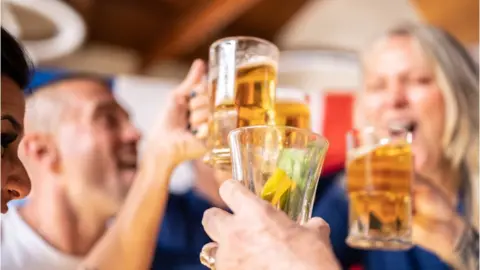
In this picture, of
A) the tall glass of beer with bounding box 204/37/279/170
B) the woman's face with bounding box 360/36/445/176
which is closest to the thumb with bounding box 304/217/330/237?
the tall glass of beer with bounding box 204/37/279/170

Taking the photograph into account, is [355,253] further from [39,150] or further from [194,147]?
[39,150]

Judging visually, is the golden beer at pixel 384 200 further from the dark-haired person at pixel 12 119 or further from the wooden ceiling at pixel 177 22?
the wooden ceiling at pixel 177 22

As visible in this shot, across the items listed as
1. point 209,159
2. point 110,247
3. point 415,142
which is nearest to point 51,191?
point 110,247

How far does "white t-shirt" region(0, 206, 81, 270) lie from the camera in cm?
73

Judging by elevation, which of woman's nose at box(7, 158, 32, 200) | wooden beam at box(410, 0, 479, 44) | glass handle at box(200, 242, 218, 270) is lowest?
glass handle at box(200, 242, 218, 270)

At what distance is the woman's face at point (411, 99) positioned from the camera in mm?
1081

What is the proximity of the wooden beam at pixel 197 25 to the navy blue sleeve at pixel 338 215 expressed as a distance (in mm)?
907

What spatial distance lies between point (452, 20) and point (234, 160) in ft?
3.88

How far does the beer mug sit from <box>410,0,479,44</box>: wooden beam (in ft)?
2.53

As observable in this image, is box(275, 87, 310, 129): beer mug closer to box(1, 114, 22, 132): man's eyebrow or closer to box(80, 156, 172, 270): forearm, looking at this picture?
box(80, 156, 172, 270): forearm

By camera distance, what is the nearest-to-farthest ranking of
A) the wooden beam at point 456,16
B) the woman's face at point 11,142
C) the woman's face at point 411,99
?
1. the woman's face at point 11,142
2. the woman's face at point 411,99
3. the wooden beam at point 456,16

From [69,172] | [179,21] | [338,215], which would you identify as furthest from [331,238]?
[179,21]

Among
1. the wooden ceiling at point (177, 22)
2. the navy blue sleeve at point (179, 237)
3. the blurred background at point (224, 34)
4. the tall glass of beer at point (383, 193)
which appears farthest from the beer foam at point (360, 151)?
the wooden ceiling at point (177, 22)

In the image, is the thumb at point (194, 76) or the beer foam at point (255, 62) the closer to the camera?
the beer foam at point (255, 62)
